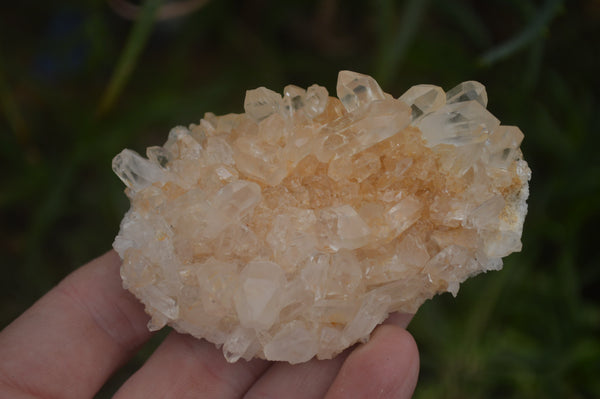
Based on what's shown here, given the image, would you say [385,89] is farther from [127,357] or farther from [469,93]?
[127,357]

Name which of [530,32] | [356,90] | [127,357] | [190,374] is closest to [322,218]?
[356,90]

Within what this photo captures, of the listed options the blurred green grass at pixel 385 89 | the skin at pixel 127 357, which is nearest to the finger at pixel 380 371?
the skin at pixel 127 357

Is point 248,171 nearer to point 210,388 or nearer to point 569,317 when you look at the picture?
point 210,388

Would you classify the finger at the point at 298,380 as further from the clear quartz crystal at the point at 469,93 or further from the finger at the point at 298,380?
the clear quartz crystal at the point at 469,93

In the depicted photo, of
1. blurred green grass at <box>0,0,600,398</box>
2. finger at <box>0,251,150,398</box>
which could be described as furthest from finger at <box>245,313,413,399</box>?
blurred green grass at <box>0,0,600,398</box>

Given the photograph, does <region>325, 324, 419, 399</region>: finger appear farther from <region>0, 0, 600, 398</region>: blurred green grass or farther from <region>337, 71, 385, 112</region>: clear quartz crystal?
<region>0, 0, 600, 398</region>: blurred green grass

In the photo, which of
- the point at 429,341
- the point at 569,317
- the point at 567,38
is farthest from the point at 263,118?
the point at 567,38
